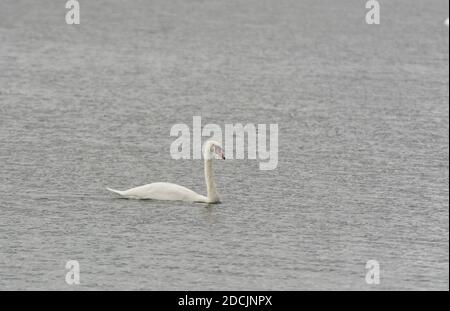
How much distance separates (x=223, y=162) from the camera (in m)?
26.8

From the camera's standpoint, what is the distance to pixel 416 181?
25.4 metres

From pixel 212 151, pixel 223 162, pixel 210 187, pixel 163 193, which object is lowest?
pixel 163 193

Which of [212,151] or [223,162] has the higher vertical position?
[223,162]

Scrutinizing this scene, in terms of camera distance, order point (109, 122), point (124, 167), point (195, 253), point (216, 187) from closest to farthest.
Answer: point (195, 253) < point (216, 187) < point (124, 167) < point (109, 122)

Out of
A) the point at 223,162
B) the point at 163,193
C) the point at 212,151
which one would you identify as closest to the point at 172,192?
the point at 163,193

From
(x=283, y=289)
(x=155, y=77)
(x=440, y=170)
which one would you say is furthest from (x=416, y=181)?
(x=155, y=77)

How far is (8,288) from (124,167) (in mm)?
8132

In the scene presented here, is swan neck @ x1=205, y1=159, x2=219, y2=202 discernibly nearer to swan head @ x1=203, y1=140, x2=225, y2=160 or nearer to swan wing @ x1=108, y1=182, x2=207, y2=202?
swan wing @ x1=108, y1=182, x2=207, y2=202

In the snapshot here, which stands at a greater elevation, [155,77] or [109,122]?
[155,77]

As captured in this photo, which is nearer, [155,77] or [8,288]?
[8,288]

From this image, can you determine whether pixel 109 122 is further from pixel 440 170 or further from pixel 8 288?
pixel 8 288

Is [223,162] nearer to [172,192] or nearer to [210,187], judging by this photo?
[210,187]
